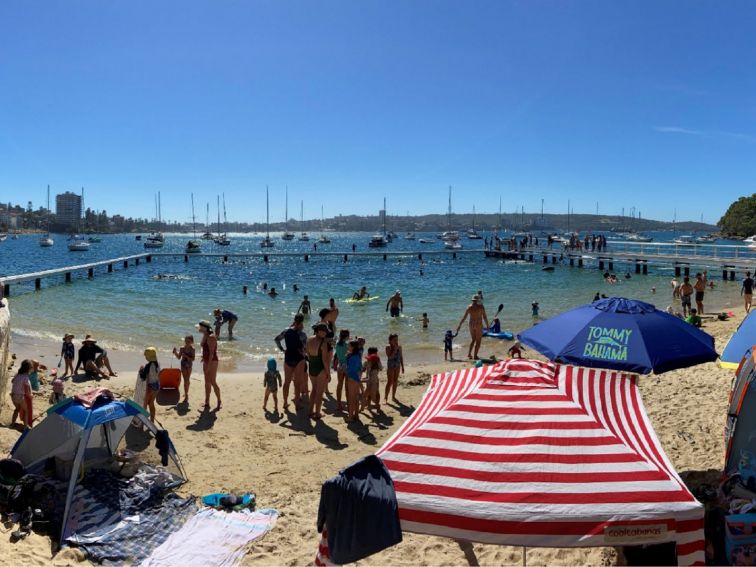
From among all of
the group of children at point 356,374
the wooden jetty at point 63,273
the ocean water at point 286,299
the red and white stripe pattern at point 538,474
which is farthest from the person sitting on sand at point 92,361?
the red and white stripe pattern at point 538,474

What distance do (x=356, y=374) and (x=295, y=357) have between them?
50.3 inches

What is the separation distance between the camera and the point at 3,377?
8164 millimetres

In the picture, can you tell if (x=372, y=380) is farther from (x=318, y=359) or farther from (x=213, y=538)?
(x=213, y=538)

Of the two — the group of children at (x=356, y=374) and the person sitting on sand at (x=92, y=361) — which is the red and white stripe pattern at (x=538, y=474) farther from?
the person sitting on sand at (x=92, y=361)

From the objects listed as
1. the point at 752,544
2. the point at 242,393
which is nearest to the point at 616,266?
the point at 242,393

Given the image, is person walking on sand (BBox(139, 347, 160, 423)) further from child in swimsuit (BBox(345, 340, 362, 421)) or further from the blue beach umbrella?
the blue beach umbrella

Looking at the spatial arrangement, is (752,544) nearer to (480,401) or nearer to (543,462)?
(543,462)

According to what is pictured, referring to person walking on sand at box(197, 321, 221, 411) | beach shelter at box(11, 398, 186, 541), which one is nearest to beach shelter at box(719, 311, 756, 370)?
beach shelter at box(11, 398, 186, 541)

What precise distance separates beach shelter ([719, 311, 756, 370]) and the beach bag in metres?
1.96

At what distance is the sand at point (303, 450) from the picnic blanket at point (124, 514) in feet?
0.93

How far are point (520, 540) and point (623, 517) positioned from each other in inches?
23.7

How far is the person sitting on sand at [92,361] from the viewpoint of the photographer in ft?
39.6

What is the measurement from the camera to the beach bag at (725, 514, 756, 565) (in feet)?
13.6

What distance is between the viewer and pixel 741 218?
12281 cm
